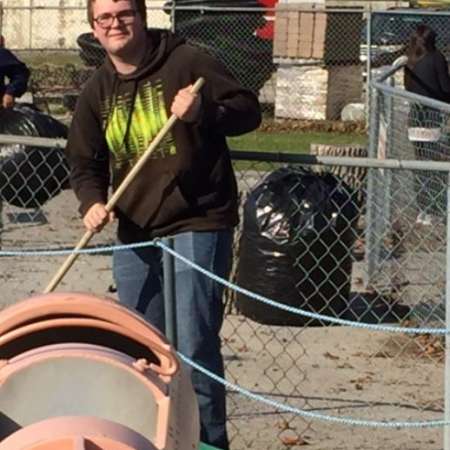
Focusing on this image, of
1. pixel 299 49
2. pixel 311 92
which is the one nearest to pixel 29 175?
pixel 311 92

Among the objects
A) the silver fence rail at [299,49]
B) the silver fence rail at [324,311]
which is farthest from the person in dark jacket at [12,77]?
the silver fence rail at [299,49]

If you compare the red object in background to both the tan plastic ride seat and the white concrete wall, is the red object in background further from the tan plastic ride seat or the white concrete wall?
the tan plastic ride seat

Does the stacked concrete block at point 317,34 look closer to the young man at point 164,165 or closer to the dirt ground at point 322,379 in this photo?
Result: the dirt ground at point 322,379

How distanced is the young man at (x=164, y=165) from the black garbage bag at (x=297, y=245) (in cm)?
314

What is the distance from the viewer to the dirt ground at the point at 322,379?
7078 millimetres

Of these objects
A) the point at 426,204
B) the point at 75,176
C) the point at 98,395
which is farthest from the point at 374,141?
the point at 98,395

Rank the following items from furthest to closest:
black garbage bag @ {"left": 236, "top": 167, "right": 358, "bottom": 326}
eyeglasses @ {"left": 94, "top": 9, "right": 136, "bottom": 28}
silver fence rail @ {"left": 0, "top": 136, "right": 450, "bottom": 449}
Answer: black garbage bag @ {"left": 236, "top": 167, "right": 358, "bottom": 326}
silver fence rail @ {"left": 0, "top": 136, "right": 450, "bottom": 449}
eyeglasses @ {"left": 94, "top": 9, "right": 136, "bottom": 28}

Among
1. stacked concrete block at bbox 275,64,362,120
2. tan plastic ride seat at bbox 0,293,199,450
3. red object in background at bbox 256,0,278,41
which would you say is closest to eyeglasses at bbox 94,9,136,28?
tan plastic ride seat at bbox 0,293,199,450

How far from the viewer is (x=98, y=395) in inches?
158

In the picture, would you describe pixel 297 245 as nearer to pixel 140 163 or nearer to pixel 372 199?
pixel 372 199

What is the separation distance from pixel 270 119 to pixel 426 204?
13210mm

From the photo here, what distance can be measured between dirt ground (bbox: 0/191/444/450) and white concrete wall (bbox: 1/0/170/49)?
76.0 feet

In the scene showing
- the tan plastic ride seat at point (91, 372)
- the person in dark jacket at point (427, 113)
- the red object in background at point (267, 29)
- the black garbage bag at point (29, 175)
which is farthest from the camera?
the red object in background at point (267, 29)

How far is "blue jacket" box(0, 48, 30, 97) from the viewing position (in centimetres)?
1204
